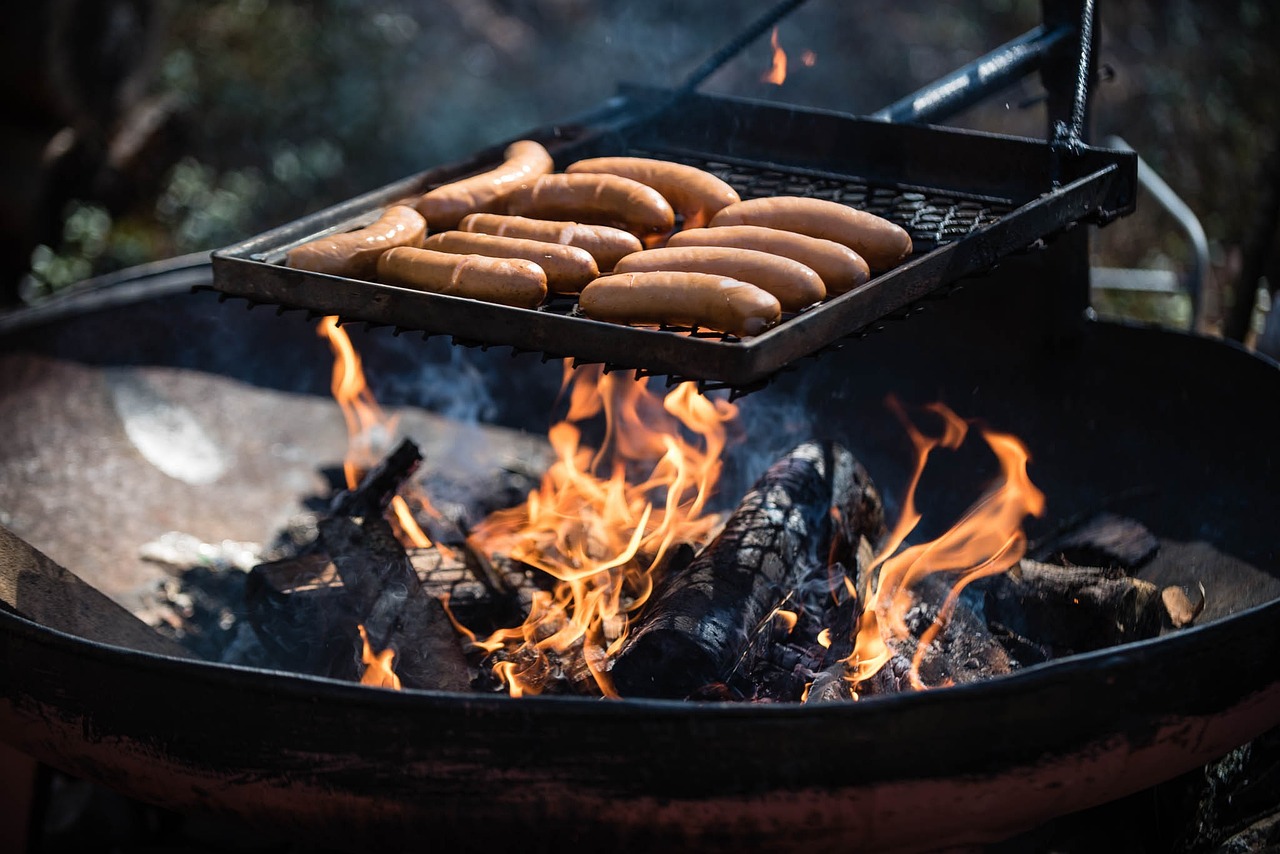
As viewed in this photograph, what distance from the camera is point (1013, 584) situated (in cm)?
331

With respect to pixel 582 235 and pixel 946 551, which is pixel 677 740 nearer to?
pixel 582 235

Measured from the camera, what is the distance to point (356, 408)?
4.79 meters

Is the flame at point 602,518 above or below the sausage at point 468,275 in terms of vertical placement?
below

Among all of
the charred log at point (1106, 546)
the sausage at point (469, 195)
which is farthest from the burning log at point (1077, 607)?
the sausage at point (469, 195)

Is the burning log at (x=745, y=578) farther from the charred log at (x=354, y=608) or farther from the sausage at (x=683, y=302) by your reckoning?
the sausage at (x=683, y=302)

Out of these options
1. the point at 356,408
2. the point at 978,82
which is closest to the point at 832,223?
the point at 978,82

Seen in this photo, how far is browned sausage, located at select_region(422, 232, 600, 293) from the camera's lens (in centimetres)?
270

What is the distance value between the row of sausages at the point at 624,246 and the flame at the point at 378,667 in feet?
3.25

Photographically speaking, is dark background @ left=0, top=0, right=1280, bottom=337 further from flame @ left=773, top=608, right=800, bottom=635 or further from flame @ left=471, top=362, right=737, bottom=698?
flame @ left=773, top=608, right=800, bottom=635

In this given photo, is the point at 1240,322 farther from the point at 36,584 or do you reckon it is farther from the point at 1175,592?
the point at 36,584

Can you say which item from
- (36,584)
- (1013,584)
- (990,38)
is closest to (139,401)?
(36,584)

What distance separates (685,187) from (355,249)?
3.00ft

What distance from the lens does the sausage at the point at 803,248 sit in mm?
2588

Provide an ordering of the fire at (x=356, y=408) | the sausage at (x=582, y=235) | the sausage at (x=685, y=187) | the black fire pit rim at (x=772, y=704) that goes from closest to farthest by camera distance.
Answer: the black fire pit rim at (x=772, y=704) < the sausage at (x=582, y=235) < the sausage at (x=685, y=187) < the fire at (x=356, y=408)
